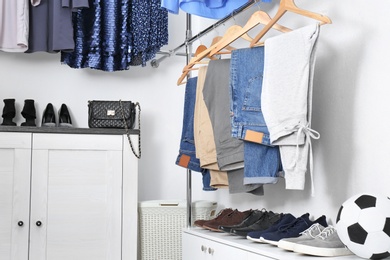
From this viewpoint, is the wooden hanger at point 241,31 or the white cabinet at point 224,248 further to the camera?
the wooden hanger at point 241,31

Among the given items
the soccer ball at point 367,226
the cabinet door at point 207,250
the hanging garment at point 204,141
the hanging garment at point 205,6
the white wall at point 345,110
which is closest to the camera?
the soccer ball at point 367,226

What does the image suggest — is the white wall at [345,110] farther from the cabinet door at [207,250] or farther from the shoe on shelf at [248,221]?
the cabinet door at [207,250]

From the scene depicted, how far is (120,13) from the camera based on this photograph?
3447mm

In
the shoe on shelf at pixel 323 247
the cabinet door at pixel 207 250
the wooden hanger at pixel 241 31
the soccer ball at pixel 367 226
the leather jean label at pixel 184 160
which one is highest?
the wooden hanger at pixel 241 31

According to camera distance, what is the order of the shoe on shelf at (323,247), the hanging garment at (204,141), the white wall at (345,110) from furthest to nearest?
the hanging garment at (204,141)
the white wall at (345,110)
the shoe on shelf at (323,247)

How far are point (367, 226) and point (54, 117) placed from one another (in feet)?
7.78

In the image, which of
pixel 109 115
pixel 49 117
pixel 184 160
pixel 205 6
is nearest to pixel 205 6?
pixel 205 6

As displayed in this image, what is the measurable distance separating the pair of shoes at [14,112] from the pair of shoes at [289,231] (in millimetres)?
1870

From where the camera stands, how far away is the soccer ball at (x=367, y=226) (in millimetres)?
1586

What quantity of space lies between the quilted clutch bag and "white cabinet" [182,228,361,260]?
77 centimetres

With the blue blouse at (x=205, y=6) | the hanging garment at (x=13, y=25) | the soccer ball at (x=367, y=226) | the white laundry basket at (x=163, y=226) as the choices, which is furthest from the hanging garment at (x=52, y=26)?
the soccer ball at (x=367, y=226)

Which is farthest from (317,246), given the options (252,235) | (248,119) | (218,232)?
(218,232)

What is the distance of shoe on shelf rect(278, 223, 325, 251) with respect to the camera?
6.08ft

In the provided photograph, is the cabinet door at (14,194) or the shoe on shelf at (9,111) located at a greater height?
the shoe on shelf at (9,111)
